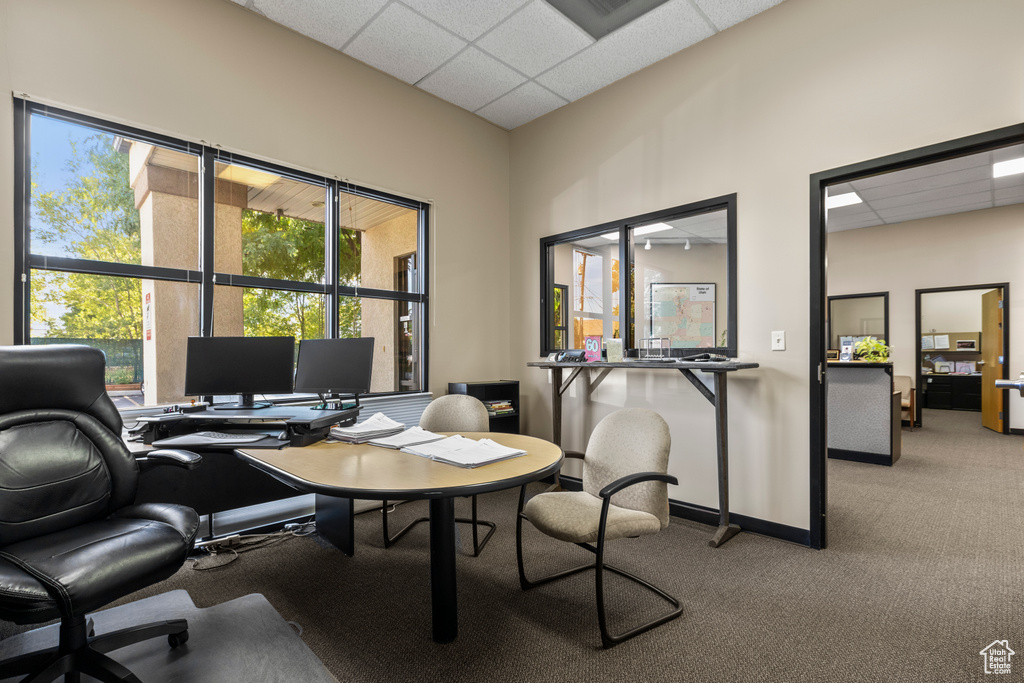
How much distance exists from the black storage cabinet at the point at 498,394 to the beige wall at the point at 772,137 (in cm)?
58

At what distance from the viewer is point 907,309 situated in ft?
25.0

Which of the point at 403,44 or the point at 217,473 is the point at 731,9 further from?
the point at 217,473

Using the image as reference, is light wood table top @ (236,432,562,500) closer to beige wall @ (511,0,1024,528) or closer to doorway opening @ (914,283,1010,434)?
beige wall @ (511,0,1024,528)

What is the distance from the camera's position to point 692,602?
224 centimetres

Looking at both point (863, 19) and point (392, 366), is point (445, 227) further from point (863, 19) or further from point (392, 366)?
point (863, 19)

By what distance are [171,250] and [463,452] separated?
2.32m

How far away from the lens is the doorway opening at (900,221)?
274cm

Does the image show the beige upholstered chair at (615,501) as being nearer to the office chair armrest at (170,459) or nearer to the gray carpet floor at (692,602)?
the gray carpet floor at (692,602)

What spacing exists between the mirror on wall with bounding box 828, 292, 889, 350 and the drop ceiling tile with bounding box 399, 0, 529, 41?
7746 millimetres

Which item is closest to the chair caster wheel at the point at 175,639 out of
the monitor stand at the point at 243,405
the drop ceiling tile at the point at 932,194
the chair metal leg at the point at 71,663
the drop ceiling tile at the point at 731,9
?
the chair metal leg at the point at 71,663

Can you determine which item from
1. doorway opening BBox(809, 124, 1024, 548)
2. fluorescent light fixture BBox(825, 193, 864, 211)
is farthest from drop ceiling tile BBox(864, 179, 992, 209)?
fluorescent light fixture BBox(825, 193, 864, 211)

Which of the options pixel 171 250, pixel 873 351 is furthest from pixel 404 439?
pixel 873 351

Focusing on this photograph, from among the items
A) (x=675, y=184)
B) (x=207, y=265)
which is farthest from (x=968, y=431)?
(x=207, y=265)

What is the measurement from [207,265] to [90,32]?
4.32 ft
